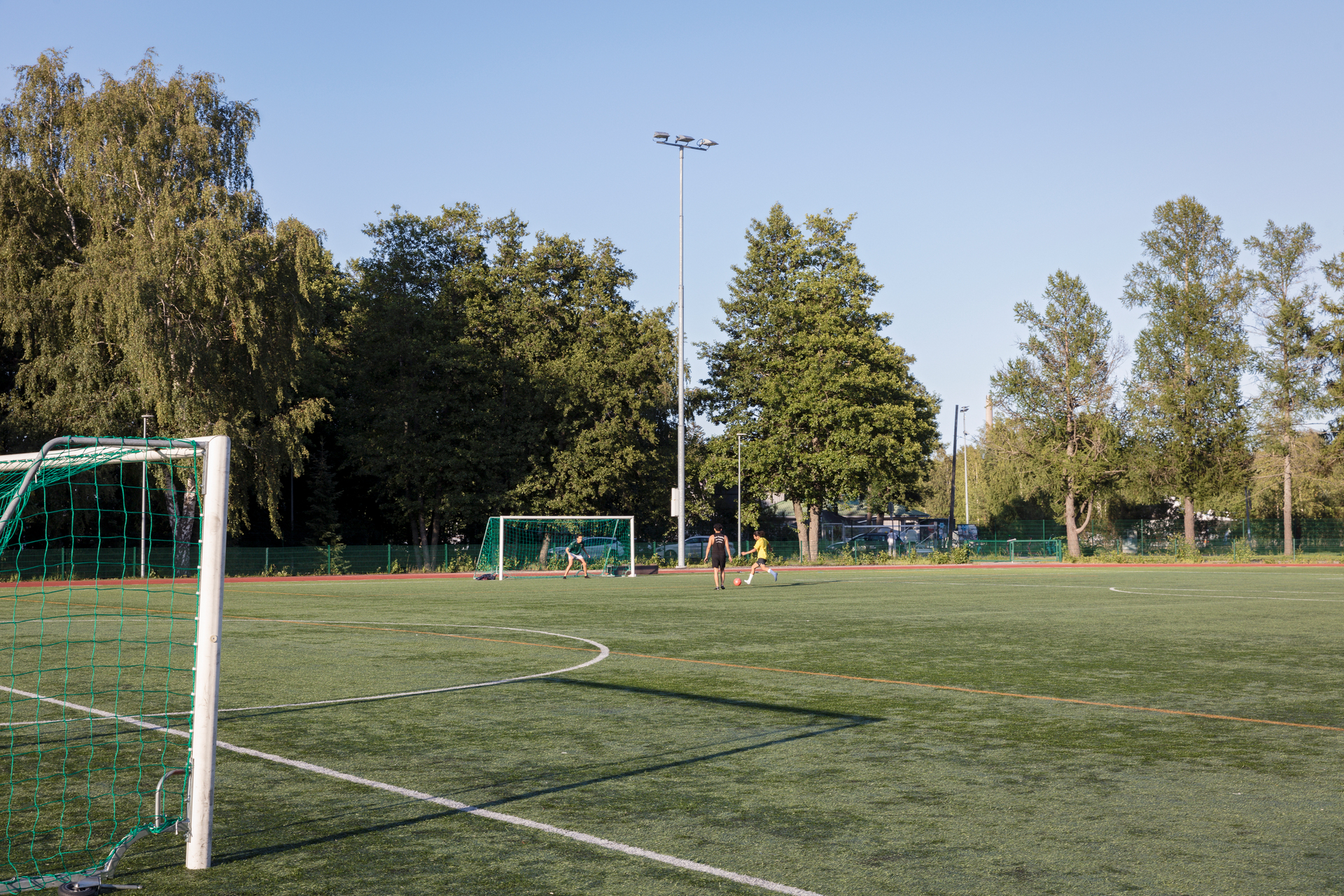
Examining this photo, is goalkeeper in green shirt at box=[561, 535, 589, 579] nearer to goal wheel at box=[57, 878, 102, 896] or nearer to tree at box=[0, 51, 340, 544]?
tree at box=[0, 51, 340, 544]

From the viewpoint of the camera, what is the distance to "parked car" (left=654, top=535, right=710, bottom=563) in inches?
2068

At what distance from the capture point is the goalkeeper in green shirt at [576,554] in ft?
131

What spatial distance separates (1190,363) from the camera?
62.9 meters

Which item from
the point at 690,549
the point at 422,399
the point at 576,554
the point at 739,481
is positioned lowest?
the point at 690,549

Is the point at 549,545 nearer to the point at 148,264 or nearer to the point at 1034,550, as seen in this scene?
the point at 148,264

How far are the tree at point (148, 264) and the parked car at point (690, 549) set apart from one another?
18.3 m

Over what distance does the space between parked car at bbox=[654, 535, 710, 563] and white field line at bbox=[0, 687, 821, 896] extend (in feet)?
143

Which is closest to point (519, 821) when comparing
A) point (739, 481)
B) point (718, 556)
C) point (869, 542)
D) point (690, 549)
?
point (718, 556)

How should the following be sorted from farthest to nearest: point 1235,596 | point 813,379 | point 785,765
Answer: point 813,379 → point 1235,596 → point 785,765

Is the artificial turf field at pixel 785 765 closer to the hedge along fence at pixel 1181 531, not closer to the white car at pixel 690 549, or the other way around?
the white car at pixel 690 549

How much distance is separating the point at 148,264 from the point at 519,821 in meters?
36.4

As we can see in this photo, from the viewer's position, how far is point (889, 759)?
7.51m

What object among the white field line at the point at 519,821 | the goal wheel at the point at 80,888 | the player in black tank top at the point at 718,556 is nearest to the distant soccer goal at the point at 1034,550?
the player in black tank top at the point at 718,556

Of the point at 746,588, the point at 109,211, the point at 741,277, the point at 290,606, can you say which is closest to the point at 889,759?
the point at 290,606
